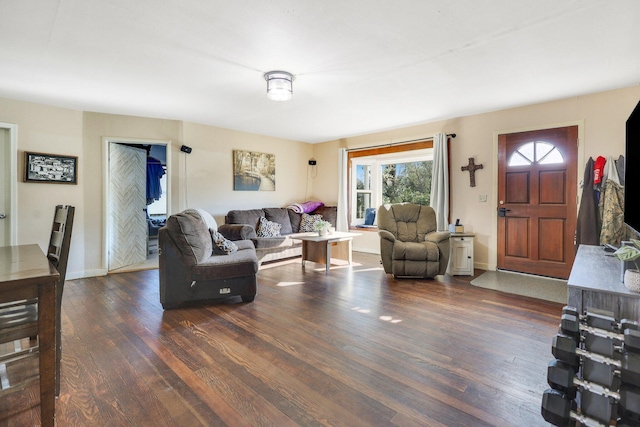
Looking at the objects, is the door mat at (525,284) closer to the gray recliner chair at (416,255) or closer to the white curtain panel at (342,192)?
the gray recliner chair at (416,255)

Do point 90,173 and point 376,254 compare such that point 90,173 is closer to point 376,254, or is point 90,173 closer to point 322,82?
point 322,82

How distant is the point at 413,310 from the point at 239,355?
1668 millimetres

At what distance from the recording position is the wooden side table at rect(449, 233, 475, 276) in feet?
13.8

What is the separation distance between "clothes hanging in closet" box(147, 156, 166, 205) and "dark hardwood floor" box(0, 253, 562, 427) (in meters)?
4.06

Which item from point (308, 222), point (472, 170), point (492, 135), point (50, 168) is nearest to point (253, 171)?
point (308, 222)

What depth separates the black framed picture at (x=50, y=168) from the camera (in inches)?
147

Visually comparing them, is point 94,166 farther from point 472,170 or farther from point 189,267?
point 472,170

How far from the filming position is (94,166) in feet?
13.9

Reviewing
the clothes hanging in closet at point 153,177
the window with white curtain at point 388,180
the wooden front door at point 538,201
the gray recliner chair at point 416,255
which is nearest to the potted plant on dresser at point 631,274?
the gray recliner chair at point 416,255

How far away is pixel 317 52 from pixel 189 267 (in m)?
2.31

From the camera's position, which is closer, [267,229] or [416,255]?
[416,255]

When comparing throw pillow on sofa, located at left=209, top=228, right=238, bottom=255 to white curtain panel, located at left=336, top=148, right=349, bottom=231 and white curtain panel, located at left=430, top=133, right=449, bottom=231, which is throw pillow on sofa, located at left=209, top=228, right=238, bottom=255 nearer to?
white curtain panel, located at left=336, top=148, right=349, bottom=231

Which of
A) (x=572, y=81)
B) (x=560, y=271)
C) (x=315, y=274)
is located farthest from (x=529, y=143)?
(x=315, y=274)

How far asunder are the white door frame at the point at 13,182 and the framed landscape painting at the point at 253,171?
112 inches
